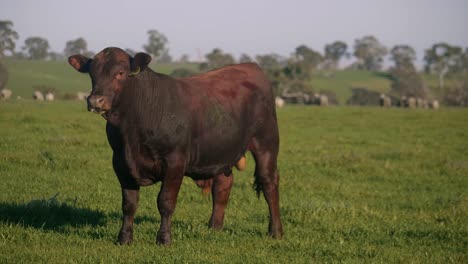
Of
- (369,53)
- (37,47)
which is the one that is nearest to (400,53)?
(369,53)

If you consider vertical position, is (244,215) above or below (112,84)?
below

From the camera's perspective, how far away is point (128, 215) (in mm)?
7551

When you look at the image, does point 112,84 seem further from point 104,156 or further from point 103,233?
point 104,156

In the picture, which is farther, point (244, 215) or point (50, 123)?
point (50, 123)

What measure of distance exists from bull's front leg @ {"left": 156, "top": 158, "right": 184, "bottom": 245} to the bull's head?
952 mm

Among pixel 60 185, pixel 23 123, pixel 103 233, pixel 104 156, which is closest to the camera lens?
pixel 103 233

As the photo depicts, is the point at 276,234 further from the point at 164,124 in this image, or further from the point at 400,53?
the point at 400,53

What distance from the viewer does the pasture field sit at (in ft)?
23.4

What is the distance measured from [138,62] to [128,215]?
1.73 m

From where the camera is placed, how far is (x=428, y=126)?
29.4 metres

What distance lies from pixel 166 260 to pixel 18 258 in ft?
4.65

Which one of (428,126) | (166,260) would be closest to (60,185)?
(166,260)

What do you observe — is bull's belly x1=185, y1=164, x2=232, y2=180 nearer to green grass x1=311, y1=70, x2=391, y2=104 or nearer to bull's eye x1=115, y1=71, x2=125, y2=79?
bull's eye x1=115, y1=71, x2=125, y2=79

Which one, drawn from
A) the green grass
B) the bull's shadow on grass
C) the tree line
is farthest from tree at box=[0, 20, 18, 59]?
the bull's shadow on grass
